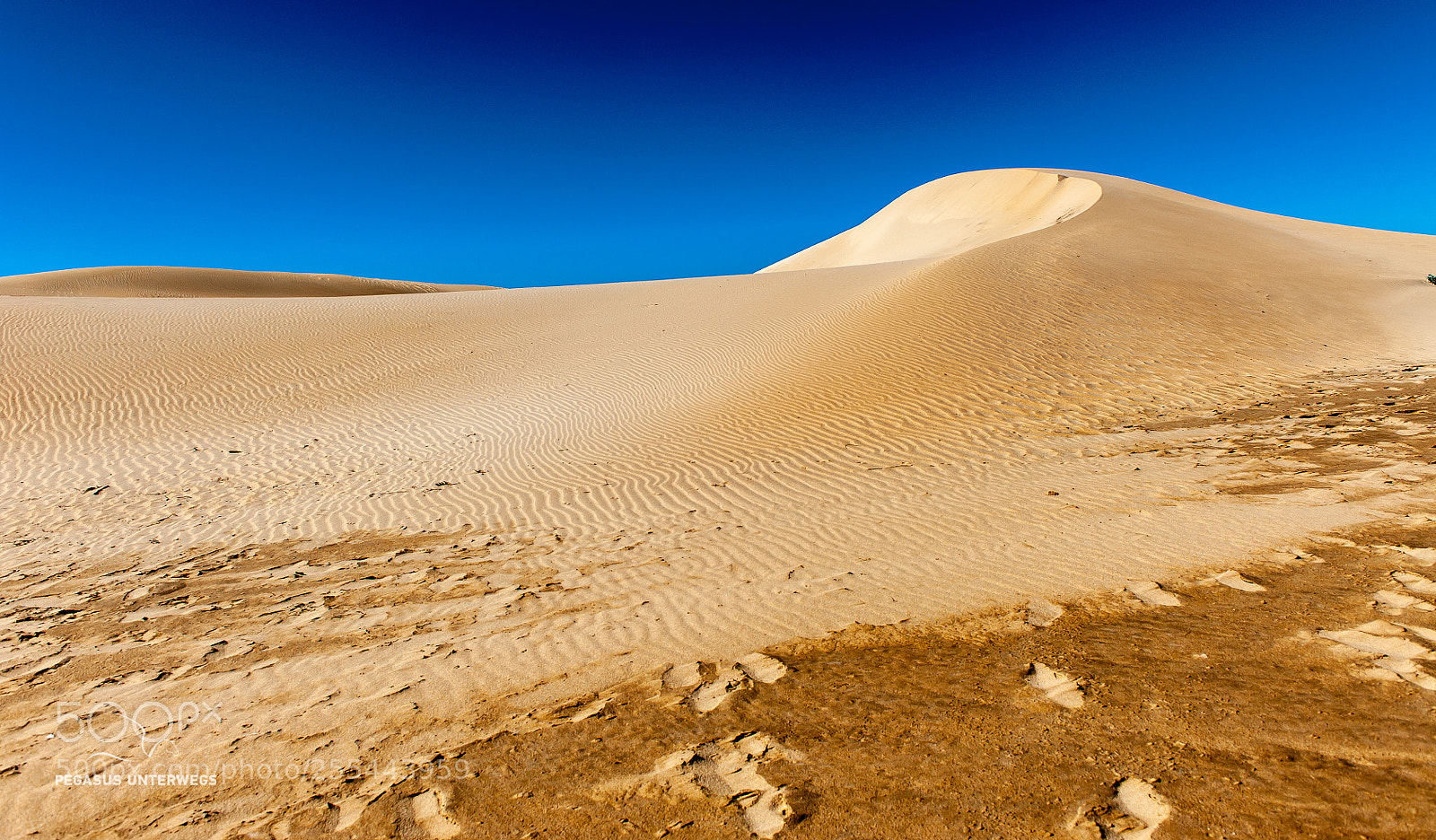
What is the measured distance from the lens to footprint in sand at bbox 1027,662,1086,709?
9.28 ft

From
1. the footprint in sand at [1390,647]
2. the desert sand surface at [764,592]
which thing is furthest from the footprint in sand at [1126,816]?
the footprint in sand at [1390,647]

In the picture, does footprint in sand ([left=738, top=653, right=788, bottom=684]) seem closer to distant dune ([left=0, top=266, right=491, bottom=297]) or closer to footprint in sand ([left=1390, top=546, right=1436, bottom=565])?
footprint in sand ([left=1390, top=546, right=1436, bottom=565])

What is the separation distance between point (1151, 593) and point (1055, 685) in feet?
4.86

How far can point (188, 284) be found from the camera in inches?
1495

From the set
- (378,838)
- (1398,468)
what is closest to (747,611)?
(378,838)

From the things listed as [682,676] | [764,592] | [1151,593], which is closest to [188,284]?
[764,592]

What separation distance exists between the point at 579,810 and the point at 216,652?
2.96 meters

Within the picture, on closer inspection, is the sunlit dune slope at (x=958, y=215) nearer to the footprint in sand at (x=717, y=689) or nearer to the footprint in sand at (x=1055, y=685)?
the footprint in sand at (x=1055, y=685)

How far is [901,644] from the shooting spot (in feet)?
11.8

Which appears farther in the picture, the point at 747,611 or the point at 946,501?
the point at 946,501

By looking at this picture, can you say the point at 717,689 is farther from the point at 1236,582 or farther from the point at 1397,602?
the point at 1397,602

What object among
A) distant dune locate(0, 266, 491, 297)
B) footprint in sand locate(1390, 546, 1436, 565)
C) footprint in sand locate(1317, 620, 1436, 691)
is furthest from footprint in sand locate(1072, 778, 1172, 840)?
distant dune locate(0, 266, 491, 297)

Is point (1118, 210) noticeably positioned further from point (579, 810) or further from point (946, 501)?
point (579, 810)

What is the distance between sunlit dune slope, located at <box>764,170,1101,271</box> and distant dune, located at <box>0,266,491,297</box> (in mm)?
24150
